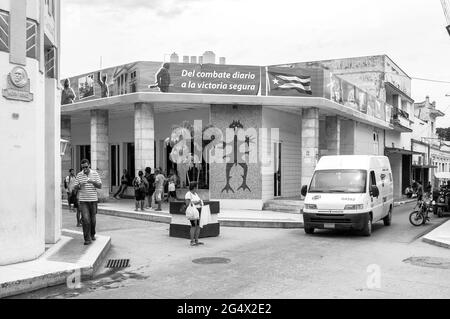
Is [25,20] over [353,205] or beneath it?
over

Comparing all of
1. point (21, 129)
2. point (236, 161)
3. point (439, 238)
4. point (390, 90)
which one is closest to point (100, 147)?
point (236, 161)

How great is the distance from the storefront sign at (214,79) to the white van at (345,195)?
586 centimetres

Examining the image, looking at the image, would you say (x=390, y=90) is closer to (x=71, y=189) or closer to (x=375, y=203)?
(x=375, y=203)

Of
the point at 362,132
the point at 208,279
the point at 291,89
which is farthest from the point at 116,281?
the point at 362,132

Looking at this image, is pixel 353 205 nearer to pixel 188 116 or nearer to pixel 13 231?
pixel 13 231

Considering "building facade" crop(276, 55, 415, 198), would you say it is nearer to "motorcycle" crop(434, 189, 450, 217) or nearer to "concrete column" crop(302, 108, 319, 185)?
"motorcycle" crop(434, 189, 450, 217)

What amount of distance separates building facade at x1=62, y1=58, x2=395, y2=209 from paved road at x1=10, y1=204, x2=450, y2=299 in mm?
6159

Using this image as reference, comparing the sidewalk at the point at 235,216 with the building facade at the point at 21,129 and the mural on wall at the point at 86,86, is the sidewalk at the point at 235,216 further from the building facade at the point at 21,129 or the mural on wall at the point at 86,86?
the building facade at the point at 21,129

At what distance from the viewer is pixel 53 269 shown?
26.7 feet

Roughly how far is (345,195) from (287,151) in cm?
954

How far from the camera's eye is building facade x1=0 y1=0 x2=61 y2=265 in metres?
8.56

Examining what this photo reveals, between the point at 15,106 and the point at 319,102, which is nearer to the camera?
the point at 15,106
